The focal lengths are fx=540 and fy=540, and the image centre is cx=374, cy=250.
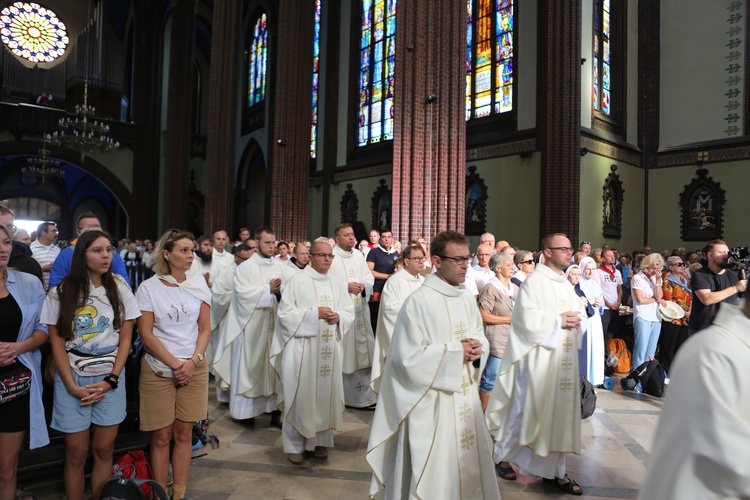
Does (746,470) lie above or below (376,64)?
below

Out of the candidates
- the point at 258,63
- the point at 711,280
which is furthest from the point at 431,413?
the point at 258,63

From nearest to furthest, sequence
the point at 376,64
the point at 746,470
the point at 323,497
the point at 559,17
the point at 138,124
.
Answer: the point at 746,470 → the point at 323,497 → the point at 559,17 → the point at 376,64 → the point at 138,124

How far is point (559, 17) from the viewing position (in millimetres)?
15484

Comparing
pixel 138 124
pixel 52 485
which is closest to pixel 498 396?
pixel 52 485

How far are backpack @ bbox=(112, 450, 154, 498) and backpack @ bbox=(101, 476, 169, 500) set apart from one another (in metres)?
0.48

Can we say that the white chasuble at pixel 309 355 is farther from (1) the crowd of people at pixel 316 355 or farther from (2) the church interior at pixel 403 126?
(2) the church interior at pixel 403 126

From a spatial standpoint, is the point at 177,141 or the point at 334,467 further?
the point at 177,141

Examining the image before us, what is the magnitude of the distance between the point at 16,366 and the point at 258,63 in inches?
1023

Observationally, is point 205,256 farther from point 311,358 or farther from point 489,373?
point 489,373

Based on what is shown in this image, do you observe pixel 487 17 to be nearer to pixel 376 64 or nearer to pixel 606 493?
pixel 376 64

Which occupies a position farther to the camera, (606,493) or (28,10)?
(28,10)

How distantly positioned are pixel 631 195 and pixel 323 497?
17.8 meters

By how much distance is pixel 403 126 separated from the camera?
33.1 feet

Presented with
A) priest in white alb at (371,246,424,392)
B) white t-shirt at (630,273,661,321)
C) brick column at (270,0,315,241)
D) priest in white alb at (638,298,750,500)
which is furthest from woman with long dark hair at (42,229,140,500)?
brick column at (270,0,315,241)
